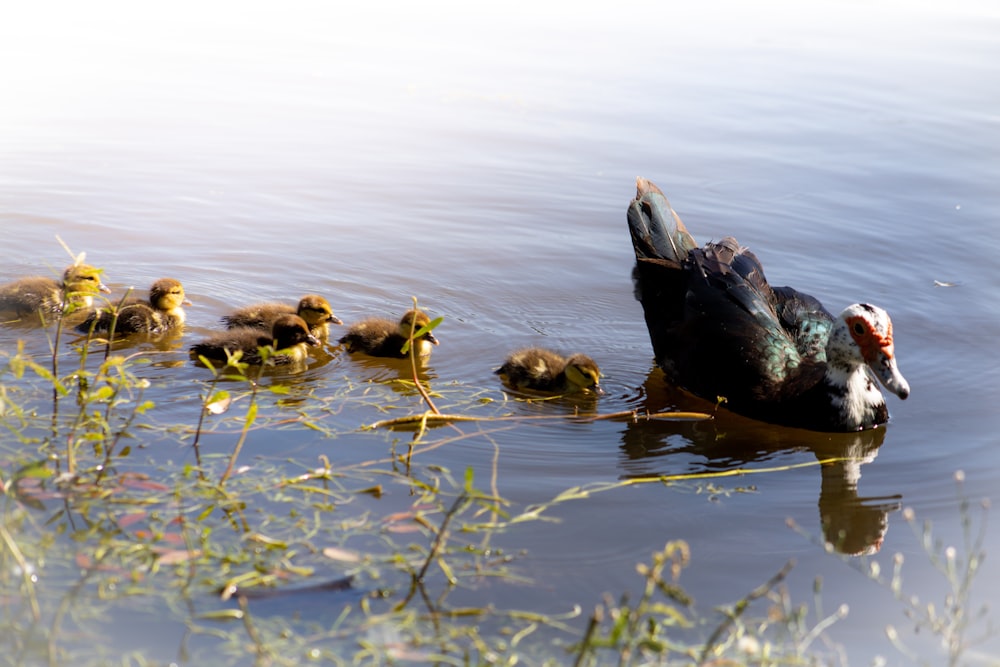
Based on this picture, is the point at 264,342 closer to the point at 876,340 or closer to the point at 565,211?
the point at 876,340

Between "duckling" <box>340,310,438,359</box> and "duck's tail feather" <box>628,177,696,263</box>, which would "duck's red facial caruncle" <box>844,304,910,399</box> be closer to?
"duck's tail feather" <box>628,177,696,263</box>

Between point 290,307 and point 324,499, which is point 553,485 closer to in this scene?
point 324,499

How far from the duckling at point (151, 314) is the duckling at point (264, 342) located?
365mm

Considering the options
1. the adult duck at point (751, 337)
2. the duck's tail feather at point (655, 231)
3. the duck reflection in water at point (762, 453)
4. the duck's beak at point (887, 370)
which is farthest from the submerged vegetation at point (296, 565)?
the duck's tail feather at point (655, 231)

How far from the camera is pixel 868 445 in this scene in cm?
524

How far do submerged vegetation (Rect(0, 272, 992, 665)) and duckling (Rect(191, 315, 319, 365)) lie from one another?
2.69 feet

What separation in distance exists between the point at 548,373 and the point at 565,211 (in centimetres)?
304

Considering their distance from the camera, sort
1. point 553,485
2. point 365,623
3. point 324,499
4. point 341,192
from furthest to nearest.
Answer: point 341,192, point 553,485, point 324,499, point 365,623

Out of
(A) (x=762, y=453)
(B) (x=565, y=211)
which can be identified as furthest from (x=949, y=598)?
(B) (x=565, y=211)

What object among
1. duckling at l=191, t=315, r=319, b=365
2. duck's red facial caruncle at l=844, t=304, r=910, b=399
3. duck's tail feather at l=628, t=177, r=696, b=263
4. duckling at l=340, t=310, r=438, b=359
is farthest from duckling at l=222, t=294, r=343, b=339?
duck's red facial caruncle at l=844, t=304, r=910, b=399

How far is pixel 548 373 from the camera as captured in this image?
548 centimetres

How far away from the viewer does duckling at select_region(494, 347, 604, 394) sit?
5.47 m

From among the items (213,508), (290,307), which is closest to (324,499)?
(213,508)

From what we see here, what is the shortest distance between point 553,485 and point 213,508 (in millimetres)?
1268
